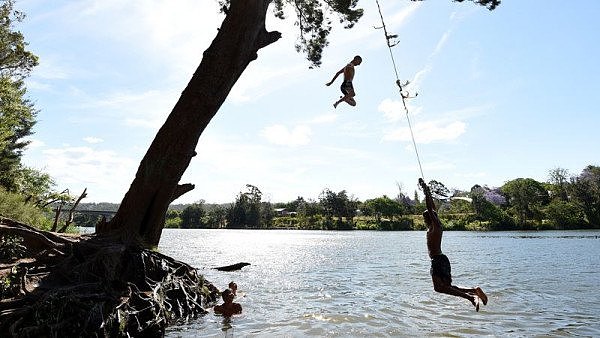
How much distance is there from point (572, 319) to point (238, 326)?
819 cm

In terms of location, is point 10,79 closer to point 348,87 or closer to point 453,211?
point 348,87

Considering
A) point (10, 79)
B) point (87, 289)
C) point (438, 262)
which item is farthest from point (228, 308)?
point (10, 79)

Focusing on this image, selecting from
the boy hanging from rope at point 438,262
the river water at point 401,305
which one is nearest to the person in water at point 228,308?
the river water at point 401,305

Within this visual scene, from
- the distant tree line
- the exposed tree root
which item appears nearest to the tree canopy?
the exposed tree root

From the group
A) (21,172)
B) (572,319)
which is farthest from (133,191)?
(21,172)

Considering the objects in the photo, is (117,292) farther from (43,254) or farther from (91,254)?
(43,254)

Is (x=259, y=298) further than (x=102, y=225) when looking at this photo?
Yes

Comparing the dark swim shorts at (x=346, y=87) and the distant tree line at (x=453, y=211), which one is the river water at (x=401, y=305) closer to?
the dark swim shorts at (x=346, y=87)

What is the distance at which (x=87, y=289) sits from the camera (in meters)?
7.54

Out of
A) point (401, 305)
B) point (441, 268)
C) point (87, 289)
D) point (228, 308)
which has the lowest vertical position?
point (401, 305)

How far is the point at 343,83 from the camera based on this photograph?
9188 mm

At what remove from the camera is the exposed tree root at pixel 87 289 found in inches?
267

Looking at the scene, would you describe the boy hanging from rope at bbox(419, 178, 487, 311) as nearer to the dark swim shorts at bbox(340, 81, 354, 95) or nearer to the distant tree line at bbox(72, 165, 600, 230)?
the dark swim shorts at bbox(340, 81, 354, 95)

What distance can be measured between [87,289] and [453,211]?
329ft
